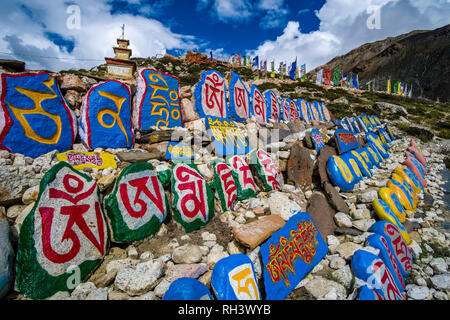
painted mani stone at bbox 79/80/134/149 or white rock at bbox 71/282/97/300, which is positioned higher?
painted mani stone at bbox 79/80/134/149

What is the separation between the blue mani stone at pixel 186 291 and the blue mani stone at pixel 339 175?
3447 mm

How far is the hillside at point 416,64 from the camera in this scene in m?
50.4

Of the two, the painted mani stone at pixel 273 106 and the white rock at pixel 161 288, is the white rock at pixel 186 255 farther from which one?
the painted mani stone at pixel 273 106

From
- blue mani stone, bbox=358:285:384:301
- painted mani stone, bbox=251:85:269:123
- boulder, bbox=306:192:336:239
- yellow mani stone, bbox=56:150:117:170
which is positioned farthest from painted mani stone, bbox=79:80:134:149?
painted mani stone, bbox=251:85:269:123

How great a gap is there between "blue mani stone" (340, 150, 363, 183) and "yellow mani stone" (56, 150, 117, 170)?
14.3 feet

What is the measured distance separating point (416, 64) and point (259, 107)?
78.0 meters

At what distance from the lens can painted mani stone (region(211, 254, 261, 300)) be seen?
153 centimetres

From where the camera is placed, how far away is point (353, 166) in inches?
182

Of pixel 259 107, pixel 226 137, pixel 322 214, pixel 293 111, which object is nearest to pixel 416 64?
pixel 293 111

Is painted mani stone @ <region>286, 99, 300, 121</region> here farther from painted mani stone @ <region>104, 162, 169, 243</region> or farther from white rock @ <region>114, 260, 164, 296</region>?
white rock @ <region>114, 260, 164, 296</region>

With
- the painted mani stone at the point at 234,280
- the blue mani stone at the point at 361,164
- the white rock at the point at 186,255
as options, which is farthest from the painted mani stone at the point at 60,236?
the blue mani stone at the point at 361,164

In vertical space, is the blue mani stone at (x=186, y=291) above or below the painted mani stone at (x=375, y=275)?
above

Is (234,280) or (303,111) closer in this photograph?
(234,280)

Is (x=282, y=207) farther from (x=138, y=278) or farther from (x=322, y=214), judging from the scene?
(x=138, y=278)
